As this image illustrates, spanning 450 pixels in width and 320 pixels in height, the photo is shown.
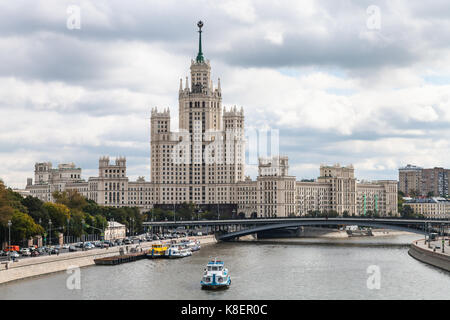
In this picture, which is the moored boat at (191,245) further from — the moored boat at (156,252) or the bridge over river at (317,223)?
the bridge over river at (317,223)

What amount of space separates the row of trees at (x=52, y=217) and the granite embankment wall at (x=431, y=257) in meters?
44.9

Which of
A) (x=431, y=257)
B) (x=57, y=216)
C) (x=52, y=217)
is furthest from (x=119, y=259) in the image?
(x=431, y=257)

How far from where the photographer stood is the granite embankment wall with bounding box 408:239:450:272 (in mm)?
92344

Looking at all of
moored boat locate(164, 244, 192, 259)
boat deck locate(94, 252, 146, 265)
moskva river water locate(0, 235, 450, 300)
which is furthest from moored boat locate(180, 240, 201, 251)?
boat deck locate(94, 252, 146, 265)

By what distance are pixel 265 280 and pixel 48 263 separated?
22.8m

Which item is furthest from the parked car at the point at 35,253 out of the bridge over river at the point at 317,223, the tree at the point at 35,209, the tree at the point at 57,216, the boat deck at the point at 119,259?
the bridge over river at the point at 317,223

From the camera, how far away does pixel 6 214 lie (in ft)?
324

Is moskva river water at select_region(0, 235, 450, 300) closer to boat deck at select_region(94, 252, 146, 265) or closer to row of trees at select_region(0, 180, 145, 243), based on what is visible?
boat deck at select_region(94, 252, 146, 265)

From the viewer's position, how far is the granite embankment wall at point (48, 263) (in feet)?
262

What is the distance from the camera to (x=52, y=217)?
124 m

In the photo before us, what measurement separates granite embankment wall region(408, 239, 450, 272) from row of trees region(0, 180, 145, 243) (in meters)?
44.9
